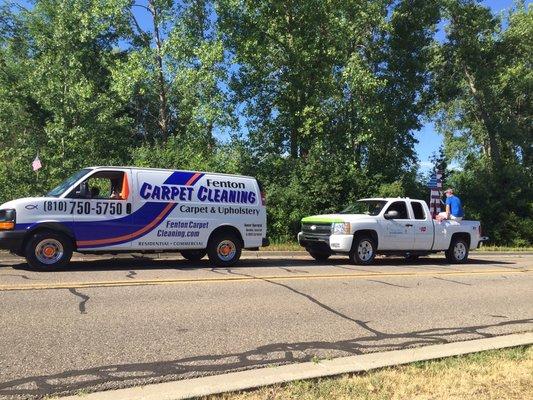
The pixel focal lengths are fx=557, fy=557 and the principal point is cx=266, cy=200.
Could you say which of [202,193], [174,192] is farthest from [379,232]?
[174,192]

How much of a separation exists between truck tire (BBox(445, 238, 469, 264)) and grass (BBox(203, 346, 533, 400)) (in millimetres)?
11903

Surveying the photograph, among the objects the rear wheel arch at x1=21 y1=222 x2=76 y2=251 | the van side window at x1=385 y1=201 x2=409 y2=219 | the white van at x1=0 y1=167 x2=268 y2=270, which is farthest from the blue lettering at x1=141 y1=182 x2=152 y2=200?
the van side window at x1=385 y1=201 x2=409 y2=219

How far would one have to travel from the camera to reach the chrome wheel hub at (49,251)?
11008 mm

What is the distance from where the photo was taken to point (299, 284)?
1070 centimetres

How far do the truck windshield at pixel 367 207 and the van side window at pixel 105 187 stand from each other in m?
6.63

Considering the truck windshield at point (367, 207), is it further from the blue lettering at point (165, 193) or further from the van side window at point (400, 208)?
the blue lettering at point (165, 193)

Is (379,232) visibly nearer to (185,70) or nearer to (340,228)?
(340,228)

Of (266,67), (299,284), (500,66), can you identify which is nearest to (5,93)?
(266,67)

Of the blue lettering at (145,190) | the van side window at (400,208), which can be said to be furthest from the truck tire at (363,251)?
the blue lettering at (145,190)

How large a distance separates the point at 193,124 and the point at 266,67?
455 cm

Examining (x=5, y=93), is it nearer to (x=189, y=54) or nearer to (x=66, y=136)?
(x=66, y=136)

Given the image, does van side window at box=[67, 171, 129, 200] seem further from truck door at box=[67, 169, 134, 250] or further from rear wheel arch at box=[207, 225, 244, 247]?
rear wheel arch at box=[207, 225, 244, 247]

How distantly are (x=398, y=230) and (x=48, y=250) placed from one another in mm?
9292

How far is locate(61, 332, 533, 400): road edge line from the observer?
14.6ft
